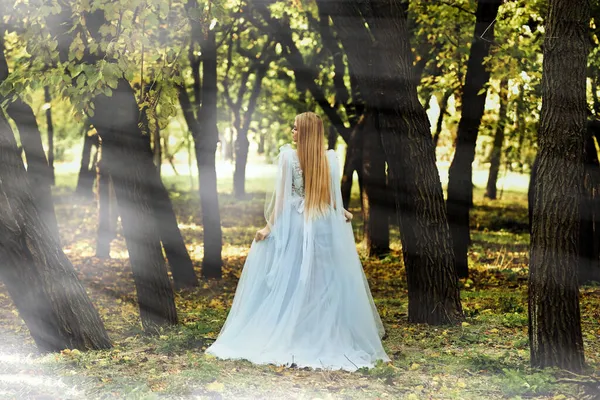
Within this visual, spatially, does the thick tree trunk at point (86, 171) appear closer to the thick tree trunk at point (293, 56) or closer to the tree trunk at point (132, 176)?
the thick tree trunk at point (293, 56)

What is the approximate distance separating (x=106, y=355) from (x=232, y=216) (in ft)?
72.9

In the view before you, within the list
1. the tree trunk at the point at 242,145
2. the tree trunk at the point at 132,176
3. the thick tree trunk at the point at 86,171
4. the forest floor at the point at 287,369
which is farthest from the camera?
the tree trunk at the point at 242,145

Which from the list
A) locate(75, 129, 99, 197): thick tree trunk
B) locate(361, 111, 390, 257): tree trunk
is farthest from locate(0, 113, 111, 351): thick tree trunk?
locate(75, 129, 99, 197): thick tree trunk

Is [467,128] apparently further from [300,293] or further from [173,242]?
[300,293]

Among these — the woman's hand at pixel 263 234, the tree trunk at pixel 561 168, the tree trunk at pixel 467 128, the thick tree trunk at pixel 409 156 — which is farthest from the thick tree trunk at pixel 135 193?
the tree trunk at pixel 467 128

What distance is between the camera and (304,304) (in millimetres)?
7430

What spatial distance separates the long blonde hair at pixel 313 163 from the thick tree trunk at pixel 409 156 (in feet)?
4.95

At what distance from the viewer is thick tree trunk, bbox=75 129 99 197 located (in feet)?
78.4

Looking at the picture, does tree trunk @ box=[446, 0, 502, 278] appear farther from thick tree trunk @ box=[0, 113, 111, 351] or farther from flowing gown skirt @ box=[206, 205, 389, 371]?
thick tree trunk @ box=[0, 113, 111, 351]

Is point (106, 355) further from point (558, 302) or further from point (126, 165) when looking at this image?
point (558, 302)

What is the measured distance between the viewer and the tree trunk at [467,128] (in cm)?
1259

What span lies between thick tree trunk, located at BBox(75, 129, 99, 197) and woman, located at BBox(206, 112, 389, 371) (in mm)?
14809

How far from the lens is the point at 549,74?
20.4 ft

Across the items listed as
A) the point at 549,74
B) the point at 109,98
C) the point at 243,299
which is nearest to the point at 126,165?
the point at 109,98
